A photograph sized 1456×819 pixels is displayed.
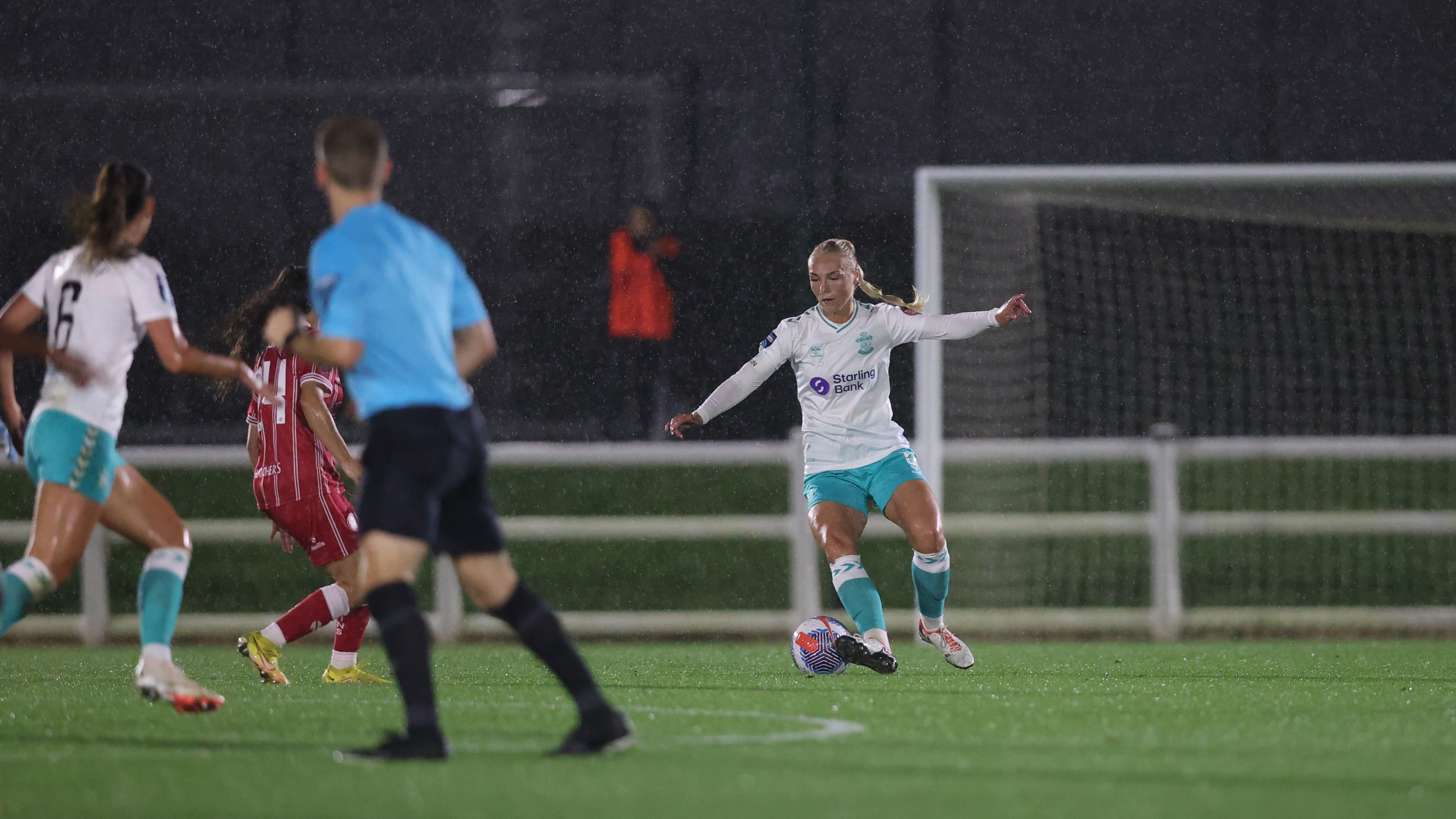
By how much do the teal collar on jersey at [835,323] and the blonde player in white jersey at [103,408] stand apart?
116 inches

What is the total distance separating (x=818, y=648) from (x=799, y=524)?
362 cm

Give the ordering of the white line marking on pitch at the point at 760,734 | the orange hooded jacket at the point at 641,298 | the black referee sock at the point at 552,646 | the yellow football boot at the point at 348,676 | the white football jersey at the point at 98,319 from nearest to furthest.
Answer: the black referee sock at the point at 552,646 < the white line marking on pitch at the point at 760,734 < the white football jersey at the point at 98,319 < the yellow football boot at the point at 348,676 < the orange hooded jacket at the point at 641,298

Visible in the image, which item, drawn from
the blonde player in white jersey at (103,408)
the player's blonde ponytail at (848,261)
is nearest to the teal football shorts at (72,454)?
the blonde player in white jersey at (103,408)

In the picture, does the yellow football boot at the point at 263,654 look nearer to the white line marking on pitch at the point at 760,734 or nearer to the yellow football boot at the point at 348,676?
the yellow football boot at the point at 348,676

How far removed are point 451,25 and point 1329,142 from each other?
29.6 feet

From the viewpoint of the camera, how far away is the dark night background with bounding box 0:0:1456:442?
17625mm

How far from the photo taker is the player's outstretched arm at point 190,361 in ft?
18.1

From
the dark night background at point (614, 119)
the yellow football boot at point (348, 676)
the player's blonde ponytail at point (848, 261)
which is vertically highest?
the dark night background at point (614, 119)

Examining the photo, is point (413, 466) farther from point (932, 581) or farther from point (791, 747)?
point (932, 581)

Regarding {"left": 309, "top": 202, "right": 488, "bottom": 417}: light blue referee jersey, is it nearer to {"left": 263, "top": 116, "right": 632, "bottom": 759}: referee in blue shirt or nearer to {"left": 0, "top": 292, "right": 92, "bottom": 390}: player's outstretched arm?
{"left": 263, "top": 116, "right": 632, "bottom": 759}: referee in blue shirt

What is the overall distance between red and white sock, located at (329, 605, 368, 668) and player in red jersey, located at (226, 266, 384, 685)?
61mm

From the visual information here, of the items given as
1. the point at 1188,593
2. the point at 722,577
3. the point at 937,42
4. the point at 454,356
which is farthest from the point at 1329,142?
the point at 454,356

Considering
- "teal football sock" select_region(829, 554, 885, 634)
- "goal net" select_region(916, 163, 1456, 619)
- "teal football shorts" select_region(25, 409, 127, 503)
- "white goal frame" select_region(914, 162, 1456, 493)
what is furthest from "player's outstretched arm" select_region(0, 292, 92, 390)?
"goal net" select_region(916, 163, 1456, 619)

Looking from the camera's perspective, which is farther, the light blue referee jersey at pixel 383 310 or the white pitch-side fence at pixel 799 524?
the white pitch-side fence at pixel 799 524
